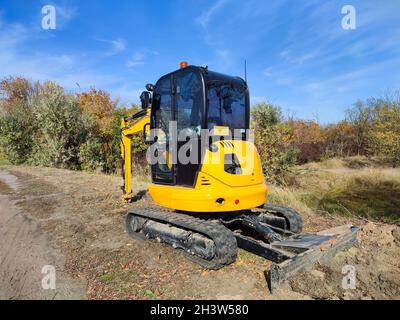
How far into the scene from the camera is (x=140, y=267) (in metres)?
4.27

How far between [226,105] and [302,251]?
2.45m

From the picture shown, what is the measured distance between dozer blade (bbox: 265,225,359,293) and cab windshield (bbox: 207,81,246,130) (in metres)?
1.96

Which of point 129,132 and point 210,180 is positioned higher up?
point 129,132

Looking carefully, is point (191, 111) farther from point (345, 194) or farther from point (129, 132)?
point (345, 194)

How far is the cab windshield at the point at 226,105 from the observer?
4.64 metres

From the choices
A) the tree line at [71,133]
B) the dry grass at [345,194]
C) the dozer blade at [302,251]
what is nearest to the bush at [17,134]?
the tree line at [71,133]

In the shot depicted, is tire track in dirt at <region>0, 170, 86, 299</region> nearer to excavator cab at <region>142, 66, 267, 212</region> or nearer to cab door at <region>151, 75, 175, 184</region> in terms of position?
excavator cab at <region>142, 66, 267, 212</region>

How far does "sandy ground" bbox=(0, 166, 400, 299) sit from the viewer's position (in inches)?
137

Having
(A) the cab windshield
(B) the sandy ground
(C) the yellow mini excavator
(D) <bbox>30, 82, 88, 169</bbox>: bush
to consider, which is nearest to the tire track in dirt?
(B) the sandy ground

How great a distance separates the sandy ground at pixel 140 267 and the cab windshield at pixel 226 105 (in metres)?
2.05

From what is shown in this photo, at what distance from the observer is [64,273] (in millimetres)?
4109

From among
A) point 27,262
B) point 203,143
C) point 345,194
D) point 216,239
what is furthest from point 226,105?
point 345,194
